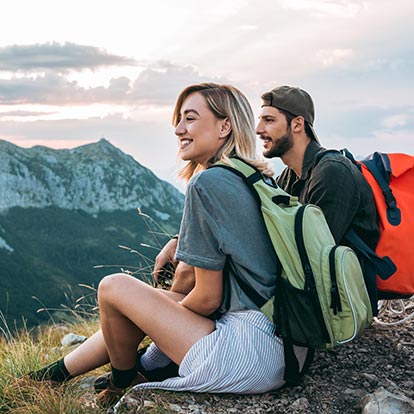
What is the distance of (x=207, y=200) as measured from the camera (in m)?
3.27

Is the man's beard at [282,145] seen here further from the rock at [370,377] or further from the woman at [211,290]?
the rock at [370,377]

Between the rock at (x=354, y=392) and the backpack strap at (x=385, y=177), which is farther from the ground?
the backpack strap at (x=385, y=177)

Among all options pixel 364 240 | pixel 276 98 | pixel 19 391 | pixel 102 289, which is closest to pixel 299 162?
pixel 276 98

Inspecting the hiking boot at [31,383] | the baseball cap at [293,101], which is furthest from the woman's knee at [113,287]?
the baseball cap at [293,101]

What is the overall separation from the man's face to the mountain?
105137 millimetres

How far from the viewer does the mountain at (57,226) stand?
125062 mm

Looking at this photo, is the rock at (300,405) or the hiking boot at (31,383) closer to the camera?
the rock at (300,405)

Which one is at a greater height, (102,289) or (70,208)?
(102,289)

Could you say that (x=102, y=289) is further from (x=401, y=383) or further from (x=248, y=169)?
(x=401, y=383)

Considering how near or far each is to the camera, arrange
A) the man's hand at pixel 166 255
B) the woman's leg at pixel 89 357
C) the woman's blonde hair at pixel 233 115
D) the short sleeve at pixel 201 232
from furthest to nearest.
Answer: the man's hand at pixel 166 255 < the woman's leg at pixel 89 357 < the woman's blonde hair at pixel 233 115 < the short sleeve at pixel 201 232

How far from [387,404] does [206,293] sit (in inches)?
54.2

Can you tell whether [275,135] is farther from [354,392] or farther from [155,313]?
[155,313]

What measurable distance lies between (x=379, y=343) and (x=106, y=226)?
559 feet

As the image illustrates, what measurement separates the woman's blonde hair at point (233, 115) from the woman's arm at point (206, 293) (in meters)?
0.73
